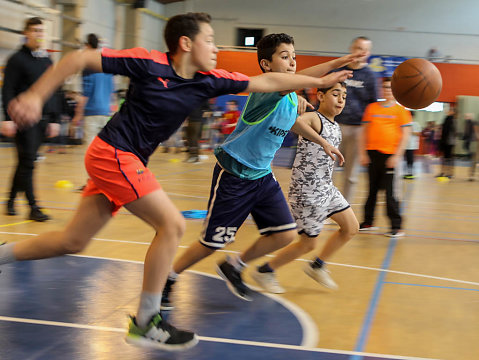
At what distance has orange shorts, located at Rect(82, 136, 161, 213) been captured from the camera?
9.39 feet

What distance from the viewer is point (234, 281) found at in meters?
3.80

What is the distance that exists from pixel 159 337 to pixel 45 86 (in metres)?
1.29

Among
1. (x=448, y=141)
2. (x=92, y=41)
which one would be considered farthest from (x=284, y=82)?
(x=448, y=141)

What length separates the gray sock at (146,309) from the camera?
2.86m

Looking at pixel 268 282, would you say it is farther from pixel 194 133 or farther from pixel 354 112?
pixel 194 133

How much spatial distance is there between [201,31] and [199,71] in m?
0.20

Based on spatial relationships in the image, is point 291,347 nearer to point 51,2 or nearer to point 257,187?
point 257,187

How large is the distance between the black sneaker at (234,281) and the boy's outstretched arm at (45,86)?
1.63 metres

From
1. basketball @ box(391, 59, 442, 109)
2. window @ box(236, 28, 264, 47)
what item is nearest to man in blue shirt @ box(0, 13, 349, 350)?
basketball @ box(391, 59, 442, 109)

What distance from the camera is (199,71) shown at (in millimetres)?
3047

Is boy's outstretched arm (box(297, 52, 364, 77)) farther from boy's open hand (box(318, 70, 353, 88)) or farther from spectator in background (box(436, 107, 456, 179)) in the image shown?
spectator in background (box(436, 107, 456, 179))

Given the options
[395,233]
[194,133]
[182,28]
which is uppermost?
[182,28]

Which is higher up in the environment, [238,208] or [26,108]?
[26,108]

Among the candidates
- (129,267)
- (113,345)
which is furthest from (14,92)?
(113,345)
